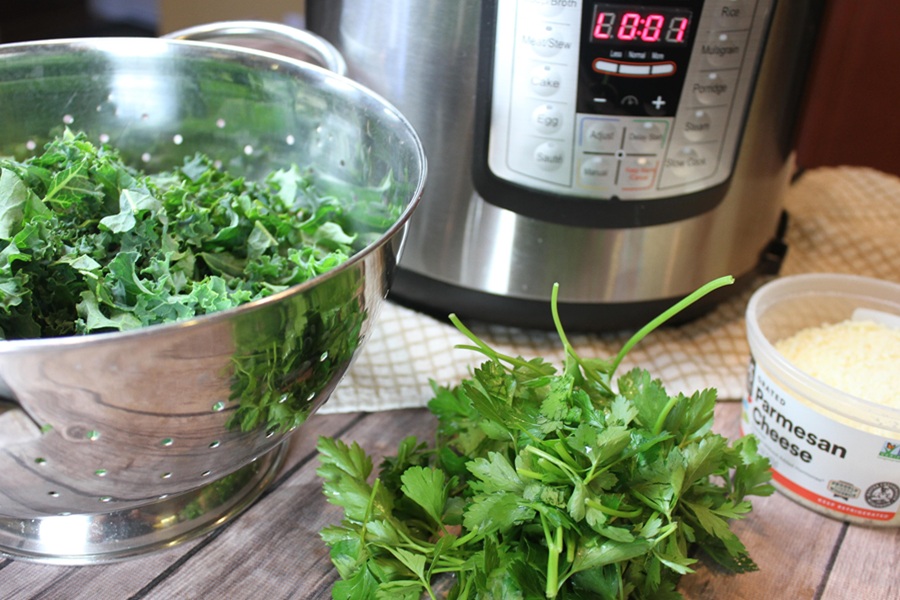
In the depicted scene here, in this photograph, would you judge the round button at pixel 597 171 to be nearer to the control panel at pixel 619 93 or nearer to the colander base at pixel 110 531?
the control panel at pixel 619 93

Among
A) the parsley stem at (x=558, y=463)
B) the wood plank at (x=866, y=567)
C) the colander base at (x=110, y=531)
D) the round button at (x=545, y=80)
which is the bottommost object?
the wood plank at (x=866, y=567)

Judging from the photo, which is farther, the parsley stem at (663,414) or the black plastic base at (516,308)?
the black plastic base at (516,308)

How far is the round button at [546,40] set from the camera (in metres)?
0.63

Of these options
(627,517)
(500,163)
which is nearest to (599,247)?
(500,163)

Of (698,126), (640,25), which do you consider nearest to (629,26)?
(640,25)

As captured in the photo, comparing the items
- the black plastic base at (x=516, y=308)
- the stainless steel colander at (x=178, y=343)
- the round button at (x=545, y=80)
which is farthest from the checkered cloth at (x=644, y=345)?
the round button at (x=545, y=80)

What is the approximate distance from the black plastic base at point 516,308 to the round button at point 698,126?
155mm

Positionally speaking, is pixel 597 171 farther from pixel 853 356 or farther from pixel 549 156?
pixel 853 356

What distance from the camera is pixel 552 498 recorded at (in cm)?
46

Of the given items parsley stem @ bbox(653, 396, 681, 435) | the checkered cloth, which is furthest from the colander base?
parsley stem @ bbox(653, 396, 681, 435)

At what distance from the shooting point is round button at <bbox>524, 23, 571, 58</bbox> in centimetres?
63

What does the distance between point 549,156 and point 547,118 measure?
3cm

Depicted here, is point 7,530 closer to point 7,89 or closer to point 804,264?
point 7,89

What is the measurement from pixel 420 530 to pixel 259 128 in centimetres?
37
